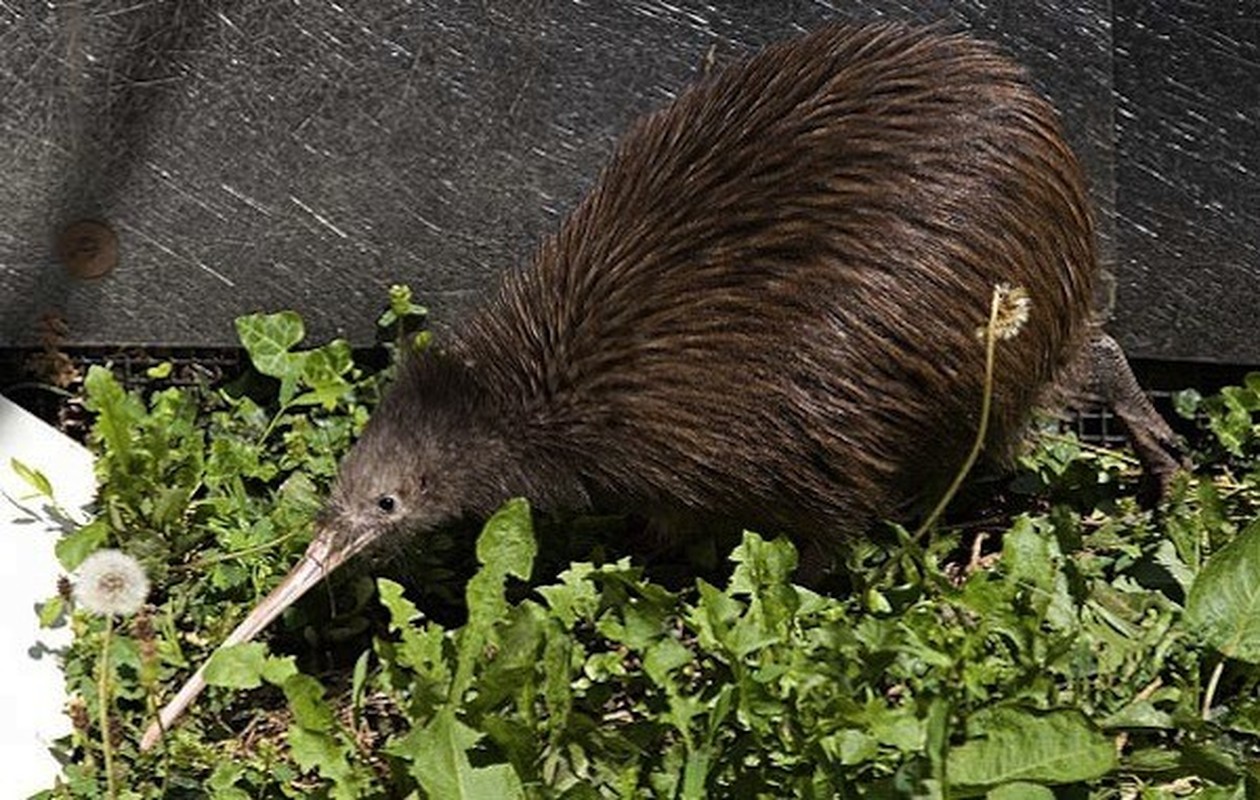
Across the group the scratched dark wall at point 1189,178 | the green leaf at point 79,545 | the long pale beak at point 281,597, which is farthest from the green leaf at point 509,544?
the scratched dark wall at point 1189,178

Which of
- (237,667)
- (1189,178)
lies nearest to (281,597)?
(237,667)

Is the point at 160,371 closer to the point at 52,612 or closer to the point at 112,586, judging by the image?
the point at 52,612

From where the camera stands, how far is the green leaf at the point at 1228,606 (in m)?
3.42

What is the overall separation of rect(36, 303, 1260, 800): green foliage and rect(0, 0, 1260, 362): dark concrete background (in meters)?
0.15

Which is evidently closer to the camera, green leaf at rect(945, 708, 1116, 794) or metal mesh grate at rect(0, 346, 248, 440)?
green leaf at rect(945, 708, 1116, 794)

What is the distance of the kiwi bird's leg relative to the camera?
408cm

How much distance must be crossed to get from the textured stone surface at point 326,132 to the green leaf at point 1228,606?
952mm

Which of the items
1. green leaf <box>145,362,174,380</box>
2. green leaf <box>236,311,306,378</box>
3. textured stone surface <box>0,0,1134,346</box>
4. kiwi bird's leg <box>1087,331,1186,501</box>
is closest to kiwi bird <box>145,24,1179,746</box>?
kiwi bird's leg <box>1087,331,1186,501</box>

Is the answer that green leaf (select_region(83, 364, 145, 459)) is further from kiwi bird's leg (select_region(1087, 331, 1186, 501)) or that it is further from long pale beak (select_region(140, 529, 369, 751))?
kiwi bird's leg (select_region(1087, 331, 1186, 501))

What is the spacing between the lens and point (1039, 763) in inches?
120

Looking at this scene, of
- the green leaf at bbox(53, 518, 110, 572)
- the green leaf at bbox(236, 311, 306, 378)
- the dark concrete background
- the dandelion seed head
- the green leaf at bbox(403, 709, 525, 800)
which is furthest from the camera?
the green leaf at bbox(236, 311, 306, 378)

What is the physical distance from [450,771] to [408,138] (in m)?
1.54

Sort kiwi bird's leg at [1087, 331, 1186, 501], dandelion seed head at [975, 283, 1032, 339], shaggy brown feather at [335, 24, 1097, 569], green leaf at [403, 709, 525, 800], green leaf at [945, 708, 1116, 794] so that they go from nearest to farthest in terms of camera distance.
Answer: green leaf at [945, 708, 1116, 794]
green leaf at [403, 709, 525, 800]
dandelion seed head at [975, 283, 1032, 339]
shaggy brown feather at [335, 24, 1097, 569]
kiwi bird's leg at [1087, 331, 1186, 501]

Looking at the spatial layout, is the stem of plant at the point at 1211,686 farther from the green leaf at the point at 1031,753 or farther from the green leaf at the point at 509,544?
the green leaf at the point at 509,544
